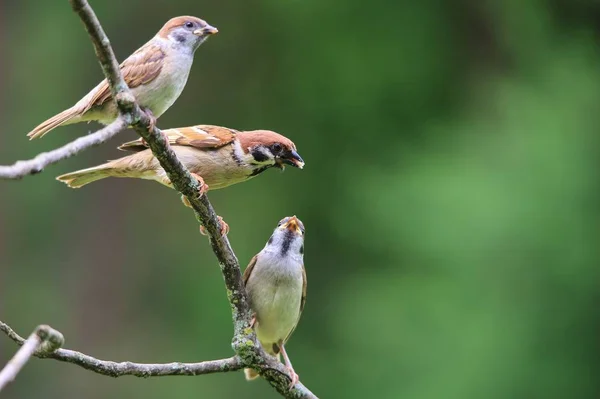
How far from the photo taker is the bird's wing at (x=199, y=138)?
4.47m

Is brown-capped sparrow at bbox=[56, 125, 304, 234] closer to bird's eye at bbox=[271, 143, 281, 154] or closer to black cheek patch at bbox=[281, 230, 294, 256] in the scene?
bird's eye at bbox=[271, 143, 281, 154]

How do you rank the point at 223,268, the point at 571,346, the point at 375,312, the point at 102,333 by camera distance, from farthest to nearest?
the point at 102,333 → the point at 375,312 → the point at 571,346 → the point at 223,268

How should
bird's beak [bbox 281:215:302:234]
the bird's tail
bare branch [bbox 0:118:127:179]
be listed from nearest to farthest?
bare branch [bbox 0:118:127:179]
the bird's tail
bird's beak [bbox 281:215:302:234]

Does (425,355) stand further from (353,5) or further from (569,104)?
(353,5)

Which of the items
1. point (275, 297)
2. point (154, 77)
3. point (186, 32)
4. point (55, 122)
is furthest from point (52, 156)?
point (275, 297)

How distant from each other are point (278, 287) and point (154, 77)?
1.58 meters

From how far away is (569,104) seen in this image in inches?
397

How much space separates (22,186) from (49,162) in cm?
893

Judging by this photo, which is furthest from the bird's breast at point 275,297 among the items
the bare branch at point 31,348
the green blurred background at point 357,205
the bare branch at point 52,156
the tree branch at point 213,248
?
the green blurred background at point 357,205

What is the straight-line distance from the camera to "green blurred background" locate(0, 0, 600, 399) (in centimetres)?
943

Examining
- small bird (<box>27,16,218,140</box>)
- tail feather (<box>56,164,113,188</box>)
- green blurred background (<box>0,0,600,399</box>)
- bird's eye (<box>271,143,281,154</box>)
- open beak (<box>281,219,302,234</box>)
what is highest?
small bird (<box>27,16,218,140</box>)

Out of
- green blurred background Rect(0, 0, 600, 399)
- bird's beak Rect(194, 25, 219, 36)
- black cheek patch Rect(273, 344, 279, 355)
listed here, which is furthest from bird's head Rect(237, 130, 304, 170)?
green blurred background Rect(0, 0, 600, 399)

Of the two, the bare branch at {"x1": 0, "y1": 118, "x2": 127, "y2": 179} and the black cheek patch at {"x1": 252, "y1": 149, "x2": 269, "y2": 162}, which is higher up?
the bare branch at {"x1": 0, "y1": 118, "x2": 127, "y2": 179}

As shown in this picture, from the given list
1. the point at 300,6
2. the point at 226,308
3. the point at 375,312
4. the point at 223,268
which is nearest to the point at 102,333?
the point at 226,308
